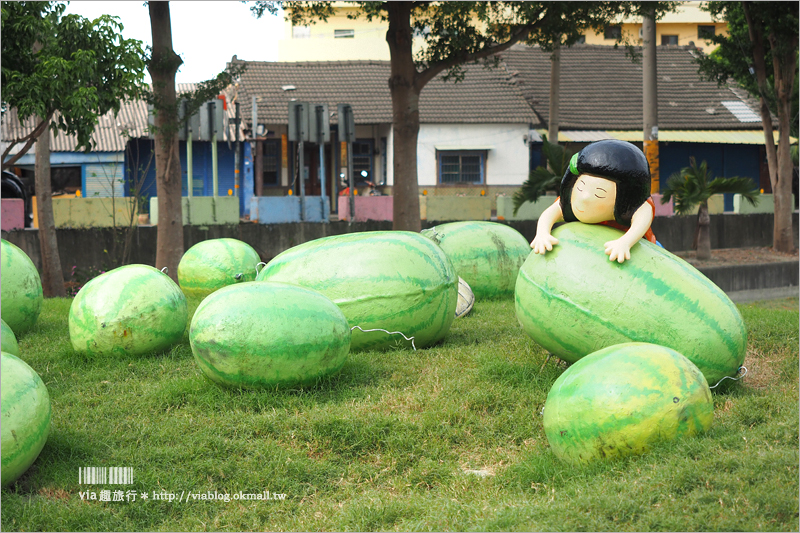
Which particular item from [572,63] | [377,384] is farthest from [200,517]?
[572,63]

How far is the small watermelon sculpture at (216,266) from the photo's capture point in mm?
9414

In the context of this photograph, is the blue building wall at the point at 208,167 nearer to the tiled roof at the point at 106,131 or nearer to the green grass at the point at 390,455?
the tiled roof at the point at 106,131

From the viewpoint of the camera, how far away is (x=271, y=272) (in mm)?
6945

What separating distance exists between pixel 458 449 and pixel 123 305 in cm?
331

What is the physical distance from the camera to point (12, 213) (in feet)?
47.6

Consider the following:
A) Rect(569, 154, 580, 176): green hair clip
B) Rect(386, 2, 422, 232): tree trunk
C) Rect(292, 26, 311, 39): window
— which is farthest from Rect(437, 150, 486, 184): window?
Rect(569, 154, 580, 176): green hair clip

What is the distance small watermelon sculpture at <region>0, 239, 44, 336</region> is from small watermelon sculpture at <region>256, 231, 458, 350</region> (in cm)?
249

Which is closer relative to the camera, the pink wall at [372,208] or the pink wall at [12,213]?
the pink wall at [12,213]

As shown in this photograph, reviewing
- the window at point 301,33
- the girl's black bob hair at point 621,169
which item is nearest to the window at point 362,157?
the window at point 301,33

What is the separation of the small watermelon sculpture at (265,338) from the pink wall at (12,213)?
10843 millimetres

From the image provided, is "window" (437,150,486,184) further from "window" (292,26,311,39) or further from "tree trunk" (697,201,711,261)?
"window" (292,26,311,39)

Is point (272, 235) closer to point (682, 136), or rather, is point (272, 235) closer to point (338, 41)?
point (682, 136)

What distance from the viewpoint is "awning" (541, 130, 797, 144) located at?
2707 cm

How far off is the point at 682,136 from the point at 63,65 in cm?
2466
